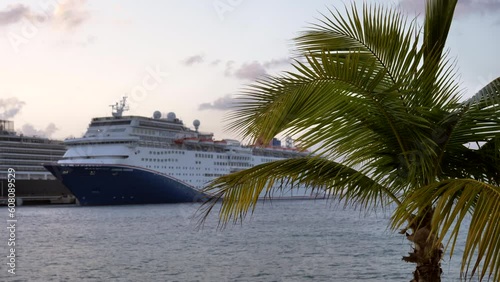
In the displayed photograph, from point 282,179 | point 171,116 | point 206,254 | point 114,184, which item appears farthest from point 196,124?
point 282,179

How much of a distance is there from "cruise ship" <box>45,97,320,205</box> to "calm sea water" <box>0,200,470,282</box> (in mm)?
14867

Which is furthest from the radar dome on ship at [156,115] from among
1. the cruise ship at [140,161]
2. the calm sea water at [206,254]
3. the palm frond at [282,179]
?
the palm frond at [282,179]

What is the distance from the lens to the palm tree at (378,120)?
4.09m

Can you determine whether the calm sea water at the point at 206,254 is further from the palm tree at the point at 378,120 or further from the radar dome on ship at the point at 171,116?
the radar dome on ship at the point at 171,116

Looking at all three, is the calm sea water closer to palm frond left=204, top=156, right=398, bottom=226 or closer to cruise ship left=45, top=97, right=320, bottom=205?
palm frond left=204, top=156, right=398, bottom=226

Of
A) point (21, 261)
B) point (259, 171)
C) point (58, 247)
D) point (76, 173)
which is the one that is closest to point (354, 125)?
point (259, 171)

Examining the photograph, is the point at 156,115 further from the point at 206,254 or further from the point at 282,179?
the point at 282,179

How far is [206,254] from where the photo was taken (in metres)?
25.3

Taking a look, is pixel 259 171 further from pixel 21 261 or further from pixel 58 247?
pixel 58 247

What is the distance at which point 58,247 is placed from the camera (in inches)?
1177

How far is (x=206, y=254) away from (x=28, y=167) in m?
60.7

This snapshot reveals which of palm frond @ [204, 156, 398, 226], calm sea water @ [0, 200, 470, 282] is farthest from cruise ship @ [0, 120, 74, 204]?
palm frond @ [204, 156, 398, 226]

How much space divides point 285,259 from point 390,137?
64.2ft

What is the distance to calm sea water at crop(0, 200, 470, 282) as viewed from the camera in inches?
786
